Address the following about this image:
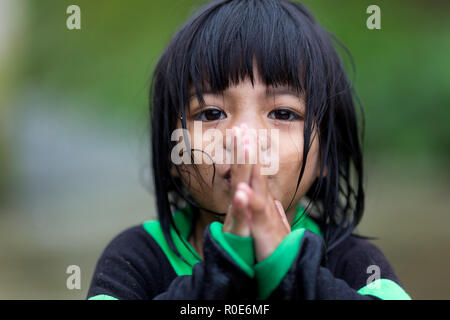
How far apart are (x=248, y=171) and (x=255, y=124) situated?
0.21 meters

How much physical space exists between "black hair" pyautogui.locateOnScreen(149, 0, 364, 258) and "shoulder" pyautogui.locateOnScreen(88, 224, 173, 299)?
0.17 feet

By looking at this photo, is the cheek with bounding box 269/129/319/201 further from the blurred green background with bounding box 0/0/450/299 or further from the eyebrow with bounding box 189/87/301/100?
the blurred green background with bounding box 0/0/450/299

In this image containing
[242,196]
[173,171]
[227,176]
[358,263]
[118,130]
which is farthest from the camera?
[118,130]

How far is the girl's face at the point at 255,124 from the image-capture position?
1.07 m

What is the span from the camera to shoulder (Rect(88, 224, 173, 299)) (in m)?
1.13

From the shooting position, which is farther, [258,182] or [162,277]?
[162,277]

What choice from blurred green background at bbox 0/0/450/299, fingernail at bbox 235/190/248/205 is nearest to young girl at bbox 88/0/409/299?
fingernail at bbox 235/190/248/205

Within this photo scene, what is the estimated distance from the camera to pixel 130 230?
4.27 ft

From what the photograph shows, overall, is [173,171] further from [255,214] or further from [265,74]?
[255,214]

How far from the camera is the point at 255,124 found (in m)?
1.06

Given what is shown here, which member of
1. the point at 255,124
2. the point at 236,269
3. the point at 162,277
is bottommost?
the point at 162,277

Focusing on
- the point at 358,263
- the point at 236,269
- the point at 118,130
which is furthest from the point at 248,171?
the point at 118,130

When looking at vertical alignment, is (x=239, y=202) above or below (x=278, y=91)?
below
